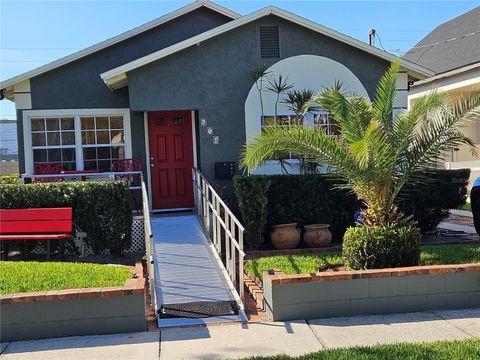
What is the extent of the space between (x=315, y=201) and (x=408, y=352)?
212 inches

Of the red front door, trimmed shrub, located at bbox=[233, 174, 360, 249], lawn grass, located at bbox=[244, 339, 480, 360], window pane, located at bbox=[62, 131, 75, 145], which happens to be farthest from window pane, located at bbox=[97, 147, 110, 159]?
lawn grass, located at bbox=[244, 339, 480, 360]

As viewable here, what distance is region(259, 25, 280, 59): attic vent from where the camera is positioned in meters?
11.6

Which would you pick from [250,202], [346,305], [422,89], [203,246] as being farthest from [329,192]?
[422,89]

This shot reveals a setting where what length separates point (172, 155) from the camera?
12.4 metres

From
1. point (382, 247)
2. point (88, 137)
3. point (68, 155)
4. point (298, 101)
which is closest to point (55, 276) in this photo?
point (382, 247)

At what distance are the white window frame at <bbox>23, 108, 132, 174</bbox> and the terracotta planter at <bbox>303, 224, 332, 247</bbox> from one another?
194 inches

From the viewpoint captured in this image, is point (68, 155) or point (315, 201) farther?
point (68, 155)

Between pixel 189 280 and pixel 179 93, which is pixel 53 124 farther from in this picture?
pixel 189 280

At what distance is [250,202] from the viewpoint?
9438 millimetres

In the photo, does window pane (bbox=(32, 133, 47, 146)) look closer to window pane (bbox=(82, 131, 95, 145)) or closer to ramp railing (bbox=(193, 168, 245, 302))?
window pane (bbox=(82, 131, 95, 145))

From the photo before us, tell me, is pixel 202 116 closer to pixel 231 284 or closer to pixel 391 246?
pixel 231 284

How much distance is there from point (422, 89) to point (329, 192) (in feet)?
44.4

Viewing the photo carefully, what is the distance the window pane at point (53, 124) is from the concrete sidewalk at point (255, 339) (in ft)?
25.4

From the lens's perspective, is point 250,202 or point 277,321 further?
point 250,202
